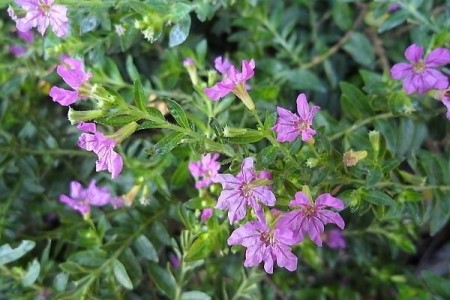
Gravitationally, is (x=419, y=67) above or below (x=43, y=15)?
below

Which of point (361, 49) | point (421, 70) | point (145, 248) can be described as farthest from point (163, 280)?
point (361, 49)

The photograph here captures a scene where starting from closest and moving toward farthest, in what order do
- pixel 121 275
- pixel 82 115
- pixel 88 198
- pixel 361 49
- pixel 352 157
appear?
pixel 82 115, pixel 352 157, pixel 121 275, pixel 88 198, pixel 361 49

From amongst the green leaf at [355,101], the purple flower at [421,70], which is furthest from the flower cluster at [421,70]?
the green leaf at [355,101]

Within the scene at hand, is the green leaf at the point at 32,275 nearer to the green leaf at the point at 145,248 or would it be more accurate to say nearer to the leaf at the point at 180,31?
the green leaf at the point at 145,248

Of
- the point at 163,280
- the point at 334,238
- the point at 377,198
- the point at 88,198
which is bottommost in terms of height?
the point at 334,238

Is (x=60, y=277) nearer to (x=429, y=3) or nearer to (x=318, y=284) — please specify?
(x=318, y=284)

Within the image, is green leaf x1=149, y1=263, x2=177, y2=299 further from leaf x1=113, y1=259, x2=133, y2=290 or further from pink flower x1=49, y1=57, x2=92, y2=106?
pink flower x1=49, y1=57, x2=92, y2=106

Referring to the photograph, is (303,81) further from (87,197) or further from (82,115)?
(82,115)
